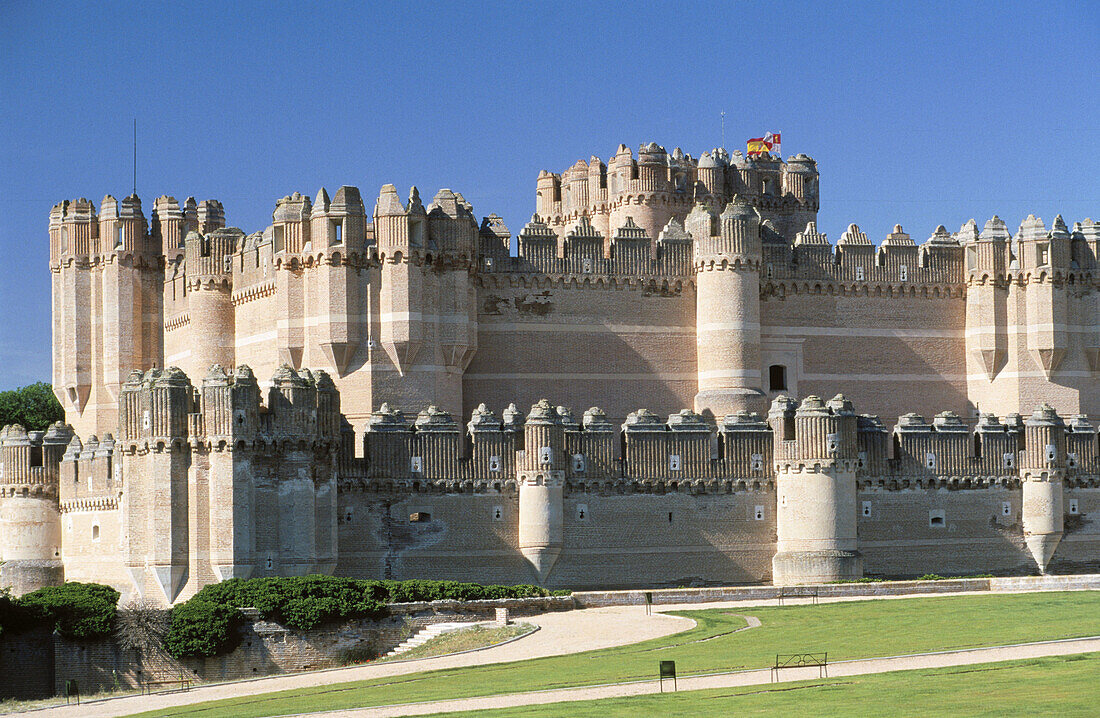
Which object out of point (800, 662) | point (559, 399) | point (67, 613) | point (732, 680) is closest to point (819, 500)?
point (559, 399)

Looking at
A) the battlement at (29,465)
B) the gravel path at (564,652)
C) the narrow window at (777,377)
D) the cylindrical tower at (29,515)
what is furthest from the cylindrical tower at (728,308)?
the cylindrical tower at (29,515)

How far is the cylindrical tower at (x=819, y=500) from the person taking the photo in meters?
66.6

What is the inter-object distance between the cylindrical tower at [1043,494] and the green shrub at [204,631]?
30952 mm

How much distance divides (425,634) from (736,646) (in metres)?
12.5

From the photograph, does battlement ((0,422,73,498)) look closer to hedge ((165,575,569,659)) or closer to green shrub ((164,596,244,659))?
hedge ((165,575,569,659))

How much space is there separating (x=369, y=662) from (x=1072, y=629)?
21185 millimetres

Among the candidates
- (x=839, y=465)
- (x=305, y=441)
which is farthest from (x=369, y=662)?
(x=839, y=465)

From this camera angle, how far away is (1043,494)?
70375mm

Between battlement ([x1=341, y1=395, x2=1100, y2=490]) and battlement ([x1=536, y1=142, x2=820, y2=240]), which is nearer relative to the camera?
battlement ([x1=341, y1=395, x2=1100, y2=490])

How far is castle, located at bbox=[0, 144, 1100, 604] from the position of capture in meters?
62.4

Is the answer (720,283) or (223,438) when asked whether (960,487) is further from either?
(223,438)

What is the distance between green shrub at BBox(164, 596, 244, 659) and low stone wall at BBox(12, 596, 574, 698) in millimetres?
383

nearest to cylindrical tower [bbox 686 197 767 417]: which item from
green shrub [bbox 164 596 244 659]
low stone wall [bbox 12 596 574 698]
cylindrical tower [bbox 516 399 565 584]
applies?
cylindrical tower [bbox 516 399 565 584]

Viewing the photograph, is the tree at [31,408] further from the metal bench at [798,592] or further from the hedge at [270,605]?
the metal bench at [798,592]
